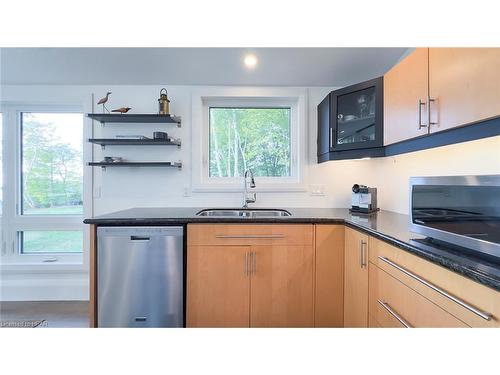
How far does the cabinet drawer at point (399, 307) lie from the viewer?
93cm

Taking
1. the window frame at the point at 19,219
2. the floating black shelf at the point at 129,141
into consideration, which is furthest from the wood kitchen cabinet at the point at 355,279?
the window frame at the point at 19,219

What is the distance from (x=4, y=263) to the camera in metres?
2.57

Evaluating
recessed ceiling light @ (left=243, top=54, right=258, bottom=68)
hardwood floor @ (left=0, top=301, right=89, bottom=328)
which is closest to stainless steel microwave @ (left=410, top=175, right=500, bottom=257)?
recessed ceiling light @ (left=243, top=54, right=258, bottom=68)

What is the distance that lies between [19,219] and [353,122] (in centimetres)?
342

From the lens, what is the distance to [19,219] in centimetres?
260

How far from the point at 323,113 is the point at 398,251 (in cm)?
150

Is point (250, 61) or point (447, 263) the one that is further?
point (250, 61)

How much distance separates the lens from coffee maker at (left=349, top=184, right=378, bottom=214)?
214 cm

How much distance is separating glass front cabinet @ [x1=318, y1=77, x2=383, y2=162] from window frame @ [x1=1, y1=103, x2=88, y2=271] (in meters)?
2.43

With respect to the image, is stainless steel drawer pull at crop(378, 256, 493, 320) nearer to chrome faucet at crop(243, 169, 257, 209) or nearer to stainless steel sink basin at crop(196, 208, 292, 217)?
stainless steel sink basin at crop(196, 208, 292, 217)

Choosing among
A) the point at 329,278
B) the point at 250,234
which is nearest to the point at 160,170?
the point at 250,234

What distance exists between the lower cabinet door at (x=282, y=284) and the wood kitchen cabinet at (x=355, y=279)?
247 mm

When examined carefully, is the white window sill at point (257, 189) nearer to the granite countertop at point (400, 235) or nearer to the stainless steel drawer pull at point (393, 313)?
the granite countertop at point (400, 235)

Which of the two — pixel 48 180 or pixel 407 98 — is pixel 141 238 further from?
pixel 407 98
